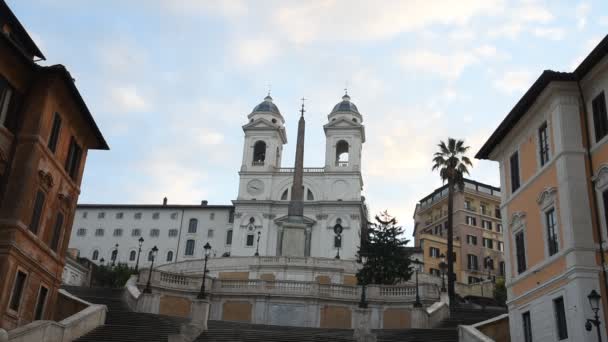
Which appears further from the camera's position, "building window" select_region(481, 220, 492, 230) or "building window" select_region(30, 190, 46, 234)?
"building window" select_region(481, 220, 492, 230)

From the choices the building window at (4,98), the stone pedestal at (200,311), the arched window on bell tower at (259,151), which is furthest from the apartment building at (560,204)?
the arched window on bell tower at (259,151)

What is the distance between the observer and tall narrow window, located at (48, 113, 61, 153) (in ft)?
95.9

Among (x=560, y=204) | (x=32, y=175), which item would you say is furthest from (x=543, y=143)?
(x=32, y=175)

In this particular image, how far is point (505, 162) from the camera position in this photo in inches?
1203

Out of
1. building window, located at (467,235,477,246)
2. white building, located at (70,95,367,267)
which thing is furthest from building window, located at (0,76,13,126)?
building window, located at (467,235,477,246)

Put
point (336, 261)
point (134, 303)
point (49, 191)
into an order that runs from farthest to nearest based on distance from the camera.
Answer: point (336, 261), point (134, 303), point (49, 191)

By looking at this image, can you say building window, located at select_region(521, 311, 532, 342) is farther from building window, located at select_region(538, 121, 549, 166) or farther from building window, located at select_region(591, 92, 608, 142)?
building window, located at select_region(591, 92, 608, 142)

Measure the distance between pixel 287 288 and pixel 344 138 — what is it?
60496 mm

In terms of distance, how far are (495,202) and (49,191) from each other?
3569 inches

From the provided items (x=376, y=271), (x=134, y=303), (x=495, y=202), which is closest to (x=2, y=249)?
(x=134, y=303)

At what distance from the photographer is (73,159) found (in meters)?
32.6

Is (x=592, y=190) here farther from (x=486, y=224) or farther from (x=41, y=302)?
(x=486, y=224)

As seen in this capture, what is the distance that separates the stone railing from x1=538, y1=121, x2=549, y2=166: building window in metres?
19.1

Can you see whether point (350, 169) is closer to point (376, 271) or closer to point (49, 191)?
point (376, 271)
